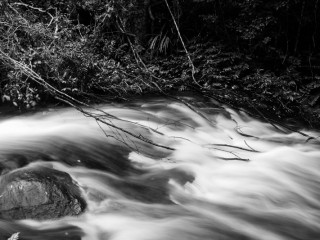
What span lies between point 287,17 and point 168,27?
2.37 meters

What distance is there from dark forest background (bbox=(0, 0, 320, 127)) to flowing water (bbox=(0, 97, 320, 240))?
23.4 inches

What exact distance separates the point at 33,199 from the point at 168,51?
18.2 feet

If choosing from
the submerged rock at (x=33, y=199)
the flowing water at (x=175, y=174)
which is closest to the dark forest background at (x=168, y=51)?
the flowing water at (x=175, y=174)

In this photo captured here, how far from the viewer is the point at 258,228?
3.46 meters

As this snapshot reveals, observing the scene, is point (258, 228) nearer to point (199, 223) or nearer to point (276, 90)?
point (199, 223)

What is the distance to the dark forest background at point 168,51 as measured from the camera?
231 inches

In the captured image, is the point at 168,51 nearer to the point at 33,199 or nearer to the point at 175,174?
the point at 175,174

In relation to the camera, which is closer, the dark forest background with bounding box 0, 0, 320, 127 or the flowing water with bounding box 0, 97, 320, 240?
the flowing water with bounding box 0, 97, 320, 240

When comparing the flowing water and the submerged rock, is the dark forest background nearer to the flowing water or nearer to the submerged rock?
the flowing water

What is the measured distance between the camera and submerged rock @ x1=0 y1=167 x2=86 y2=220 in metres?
3.08

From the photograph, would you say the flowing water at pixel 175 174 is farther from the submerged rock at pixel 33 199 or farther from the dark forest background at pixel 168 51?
the dark forest background at pixel 168 51

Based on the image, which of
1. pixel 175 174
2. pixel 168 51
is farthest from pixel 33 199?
pixel 168 51

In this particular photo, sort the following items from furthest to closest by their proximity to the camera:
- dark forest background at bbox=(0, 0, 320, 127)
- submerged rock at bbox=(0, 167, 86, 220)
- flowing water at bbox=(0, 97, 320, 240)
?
dark forest background at bbox=(0, 0, 320, 127) → flowing water at bbox=(0, 97, 320, 240) → submerged rock at bbox=(0, 167, 86, 220)


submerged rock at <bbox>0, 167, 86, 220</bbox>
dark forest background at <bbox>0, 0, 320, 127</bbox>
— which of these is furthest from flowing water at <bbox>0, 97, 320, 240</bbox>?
dark forest background at <bbox>0, 0, 320, 127</bbox>
